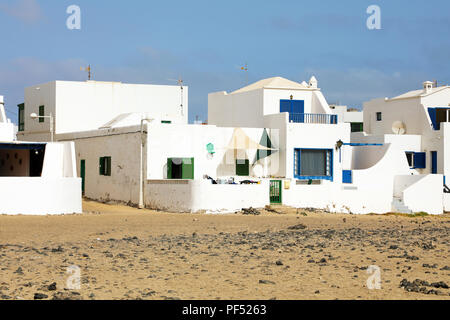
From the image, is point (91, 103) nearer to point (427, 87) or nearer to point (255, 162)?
point (255, 162)

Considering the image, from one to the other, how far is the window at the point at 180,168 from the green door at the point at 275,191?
3644 mm

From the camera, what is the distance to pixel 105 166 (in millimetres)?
35688

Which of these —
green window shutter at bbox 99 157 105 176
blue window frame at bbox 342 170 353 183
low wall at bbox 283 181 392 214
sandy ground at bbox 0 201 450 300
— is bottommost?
sandy ground at bbox 0 201 450 300

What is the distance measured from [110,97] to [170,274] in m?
31.2

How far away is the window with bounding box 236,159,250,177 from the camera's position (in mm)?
34906

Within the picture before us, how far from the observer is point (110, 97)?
43469mm

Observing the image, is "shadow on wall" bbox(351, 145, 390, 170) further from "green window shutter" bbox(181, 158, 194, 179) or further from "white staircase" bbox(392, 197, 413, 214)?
"green window shutter" bbox(181, 158, 194, 179)

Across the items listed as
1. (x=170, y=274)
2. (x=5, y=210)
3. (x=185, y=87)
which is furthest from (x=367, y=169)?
(x=170, y=274)

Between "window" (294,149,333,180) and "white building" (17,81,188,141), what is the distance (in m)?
8.60

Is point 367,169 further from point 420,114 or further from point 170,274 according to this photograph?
point 170,274

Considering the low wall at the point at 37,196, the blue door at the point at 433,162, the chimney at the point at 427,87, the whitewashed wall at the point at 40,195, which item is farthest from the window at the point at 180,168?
the chimney at the point at 427,87

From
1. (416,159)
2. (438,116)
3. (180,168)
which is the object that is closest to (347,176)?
(416,159)

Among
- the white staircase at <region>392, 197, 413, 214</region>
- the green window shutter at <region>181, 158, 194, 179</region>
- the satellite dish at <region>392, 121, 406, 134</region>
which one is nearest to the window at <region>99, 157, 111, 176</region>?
the green window shutter at <region>181, 158, 194, 179</region>
